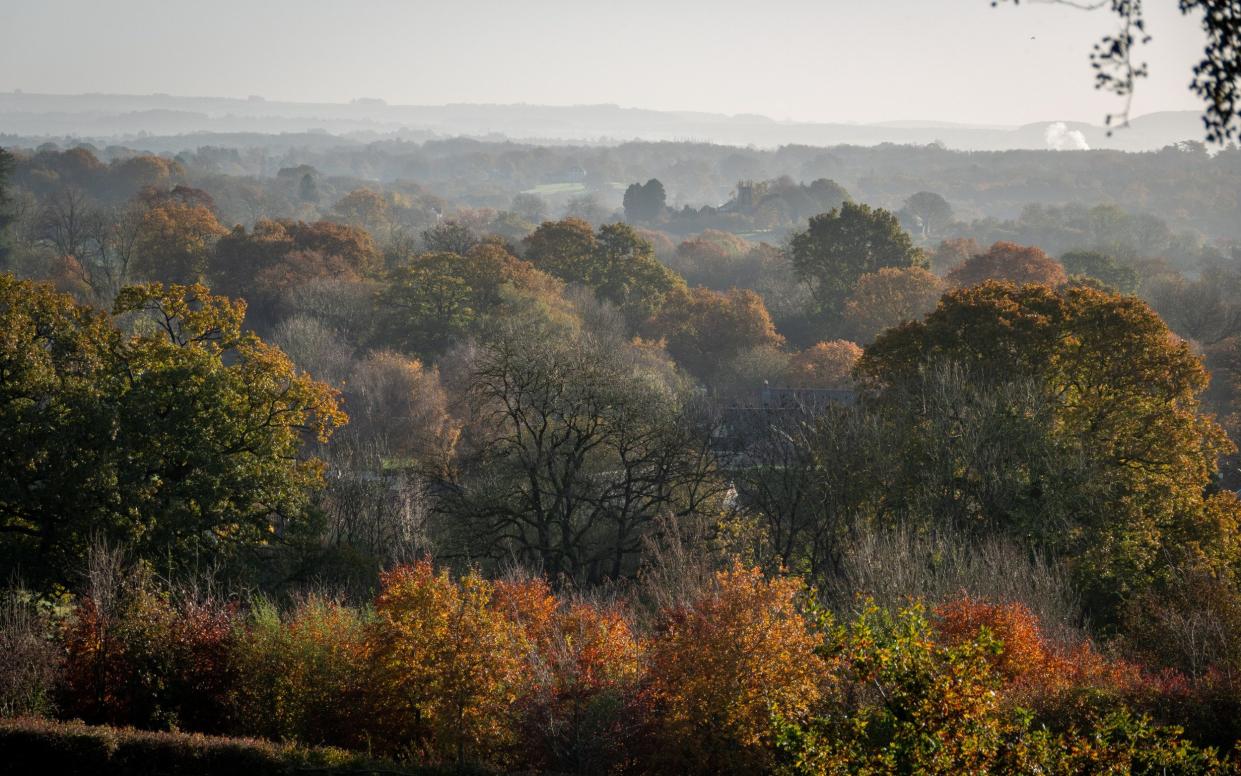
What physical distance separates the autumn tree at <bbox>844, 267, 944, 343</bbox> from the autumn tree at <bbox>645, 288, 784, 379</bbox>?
5.04 metres

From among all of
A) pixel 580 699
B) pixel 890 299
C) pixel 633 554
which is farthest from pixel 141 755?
pixel 890 299

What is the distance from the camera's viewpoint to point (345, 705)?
56.3 ft

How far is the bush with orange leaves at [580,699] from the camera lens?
50.6 feet

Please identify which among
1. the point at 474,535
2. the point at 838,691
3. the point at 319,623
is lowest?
the point at 474,535

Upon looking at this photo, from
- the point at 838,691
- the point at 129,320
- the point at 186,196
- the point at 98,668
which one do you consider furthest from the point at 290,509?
the point at 186,196

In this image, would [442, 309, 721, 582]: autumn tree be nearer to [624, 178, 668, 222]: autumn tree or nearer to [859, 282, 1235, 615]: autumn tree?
[859, 282, 1235, 615]: autumn tree

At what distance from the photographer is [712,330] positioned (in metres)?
63.3

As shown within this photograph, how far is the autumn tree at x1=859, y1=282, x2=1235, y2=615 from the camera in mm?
25172

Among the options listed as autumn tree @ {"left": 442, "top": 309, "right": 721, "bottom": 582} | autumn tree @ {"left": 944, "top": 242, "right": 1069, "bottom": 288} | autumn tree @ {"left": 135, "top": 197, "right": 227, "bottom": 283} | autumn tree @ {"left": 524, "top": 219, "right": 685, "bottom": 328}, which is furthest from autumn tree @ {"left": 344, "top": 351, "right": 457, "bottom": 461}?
autumn tree @ {"left": 944, "top": 242, "right": 1069, "bottom": 288}

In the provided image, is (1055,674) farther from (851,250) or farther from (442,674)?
(851,250)

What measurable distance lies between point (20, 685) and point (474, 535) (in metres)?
13.4

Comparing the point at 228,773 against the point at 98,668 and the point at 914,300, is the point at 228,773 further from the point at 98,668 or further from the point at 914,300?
the point at 914,300

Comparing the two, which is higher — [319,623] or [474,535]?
[319,623]

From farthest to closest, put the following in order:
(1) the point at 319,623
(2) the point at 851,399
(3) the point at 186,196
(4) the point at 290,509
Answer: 1. (3) the point at 186,196
2. (2) the point at 851,399
3. (4) the point at 290,509
4. (1) the point at 319,623
